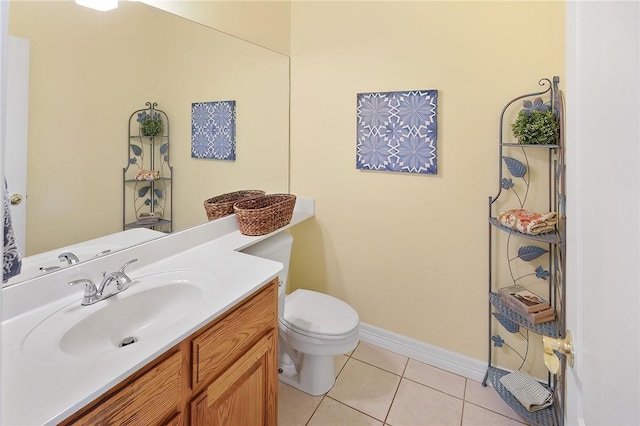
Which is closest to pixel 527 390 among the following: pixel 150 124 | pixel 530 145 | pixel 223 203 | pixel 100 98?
pixel 530 145

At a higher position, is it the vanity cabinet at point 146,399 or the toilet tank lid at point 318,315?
the vanity cabinet at point 146,399

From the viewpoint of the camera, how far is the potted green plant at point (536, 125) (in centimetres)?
150

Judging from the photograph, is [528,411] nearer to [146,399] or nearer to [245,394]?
[245,394]

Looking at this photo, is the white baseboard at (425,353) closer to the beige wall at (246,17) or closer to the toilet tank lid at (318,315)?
the toilet tank lid at (318,315)

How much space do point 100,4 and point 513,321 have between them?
2194mm

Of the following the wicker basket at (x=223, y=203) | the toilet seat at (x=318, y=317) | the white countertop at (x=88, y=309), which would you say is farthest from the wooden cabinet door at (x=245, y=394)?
the wicker basket at (x=223, y=203)

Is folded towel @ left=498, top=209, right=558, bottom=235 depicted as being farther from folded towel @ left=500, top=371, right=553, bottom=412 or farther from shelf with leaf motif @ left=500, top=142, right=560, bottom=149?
folded towel @ left=500, top=371, right=553, bottom=412

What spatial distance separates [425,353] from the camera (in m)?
2.07

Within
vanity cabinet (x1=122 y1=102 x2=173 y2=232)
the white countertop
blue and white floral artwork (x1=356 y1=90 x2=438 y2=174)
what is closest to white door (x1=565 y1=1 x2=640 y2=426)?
the white countertop

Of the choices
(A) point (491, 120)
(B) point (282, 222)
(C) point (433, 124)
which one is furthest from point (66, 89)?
(A) point (491, 120)

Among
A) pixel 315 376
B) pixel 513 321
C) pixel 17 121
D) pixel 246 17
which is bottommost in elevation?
pixel 315 376

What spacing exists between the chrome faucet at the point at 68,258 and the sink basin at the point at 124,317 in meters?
0.16

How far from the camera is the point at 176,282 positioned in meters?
1.24

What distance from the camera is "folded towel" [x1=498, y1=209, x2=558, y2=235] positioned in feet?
5.01
